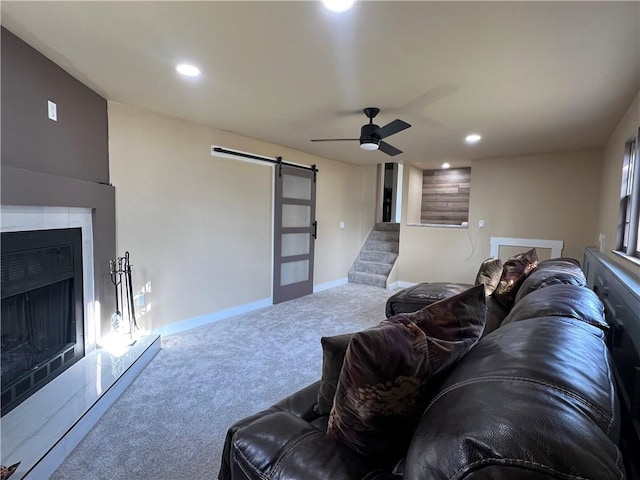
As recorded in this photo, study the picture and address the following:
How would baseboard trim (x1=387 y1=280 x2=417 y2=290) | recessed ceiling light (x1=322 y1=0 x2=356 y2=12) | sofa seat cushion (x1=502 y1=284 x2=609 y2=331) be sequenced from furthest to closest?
baseboard trim (x1=387 y1=280 x2=417 y2=290) → recessed ceiling light (x1=322 y1=0 x2=356 y2=12) → sofa seat cushion (x1=502 y1=284 x2=609 y2=331)

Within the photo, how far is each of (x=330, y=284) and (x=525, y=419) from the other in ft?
17.9

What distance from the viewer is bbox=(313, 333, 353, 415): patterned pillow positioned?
1248 mm

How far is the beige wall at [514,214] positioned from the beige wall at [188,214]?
8.90 ft

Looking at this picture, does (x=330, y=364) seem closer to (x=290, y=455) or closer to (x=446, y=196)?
(x=290, y=455)

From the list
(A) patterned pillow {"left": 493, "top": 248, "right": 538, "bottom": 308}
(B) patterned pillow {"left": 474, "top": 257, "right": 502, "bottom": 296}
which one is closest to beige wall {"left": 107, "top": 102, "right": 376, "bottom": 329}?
(B) patterned pillow {"left": 474, "top": 257, "right": 502, "bottom": 296}

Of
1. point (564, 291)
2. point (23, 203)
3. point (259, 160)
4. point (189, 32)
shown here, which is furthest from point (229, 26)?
point (259, 160)

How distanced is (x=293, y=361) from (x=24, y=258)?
82.1 inches

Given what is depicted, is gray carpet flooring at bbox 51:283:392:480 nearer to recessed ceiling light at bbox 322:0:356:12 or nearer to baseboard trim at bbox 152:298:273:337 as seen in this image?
baseboard trim at bbox 152:298:273:337

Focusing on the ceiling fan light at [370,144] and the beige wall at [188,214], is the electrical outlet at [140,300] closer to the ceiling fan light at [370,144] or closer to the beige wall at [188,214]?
the beige wall at [188,214]

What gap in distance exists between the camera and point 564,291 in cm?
141

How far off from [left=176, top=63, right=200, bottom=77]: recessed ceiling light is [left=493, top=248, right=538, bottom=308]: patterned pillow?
275cm

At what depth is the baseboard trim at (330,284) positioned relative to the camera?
222 inches

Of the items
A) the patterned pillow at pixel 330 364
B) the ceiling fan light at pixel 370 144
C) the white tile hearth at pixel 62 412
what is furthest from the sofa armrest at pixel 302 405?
the ceiling fan light at pixel 370 144

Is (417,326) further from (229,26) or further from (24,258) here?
(24,258)
